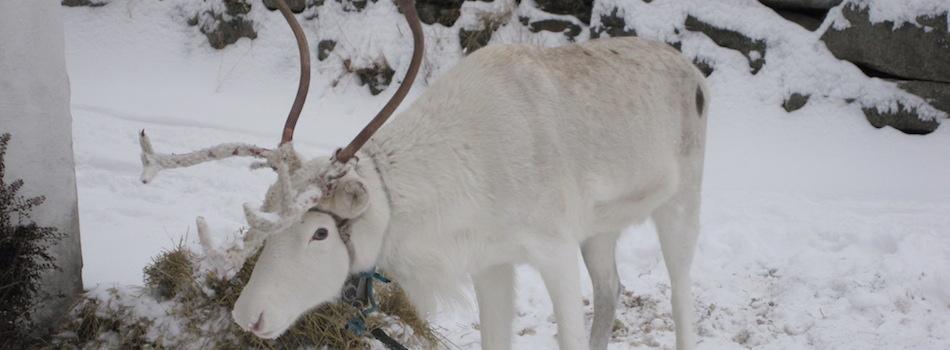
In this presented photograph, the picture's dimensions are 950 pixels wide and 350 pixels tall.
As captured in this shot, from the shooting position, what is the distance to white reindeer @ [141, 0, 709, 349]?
315 cm

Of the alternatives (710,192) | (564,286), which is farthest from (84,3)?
(564,286)

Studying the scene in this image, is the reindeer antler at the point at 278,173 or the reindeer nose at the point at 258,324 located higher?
the reindeer antler at the point at 278,173

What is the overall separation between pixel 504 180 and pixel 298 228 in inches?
31.7

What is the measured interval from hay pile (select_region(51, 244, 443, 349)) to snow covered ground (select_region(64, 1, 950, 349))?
256 millimetres

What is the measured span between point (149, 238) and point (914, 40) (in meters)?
6.37

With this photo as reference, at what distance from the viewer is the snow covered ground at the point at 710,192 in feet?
17.4

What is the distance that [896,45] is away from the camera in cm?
834

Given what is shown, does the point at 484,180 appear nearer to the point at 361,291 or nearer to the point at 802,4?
the point at 361,291

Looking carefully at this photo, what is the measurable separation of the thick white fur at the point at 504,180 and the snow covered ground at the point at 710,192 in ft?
2.85

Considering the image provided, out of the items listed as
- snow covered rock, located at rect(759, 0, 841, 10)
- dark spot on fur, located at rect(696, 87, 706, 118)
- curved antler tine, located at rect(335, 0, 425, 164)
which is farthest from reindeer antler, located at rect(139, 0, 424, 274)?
snow covered rock, located at rect(759, 0, 841, 10)

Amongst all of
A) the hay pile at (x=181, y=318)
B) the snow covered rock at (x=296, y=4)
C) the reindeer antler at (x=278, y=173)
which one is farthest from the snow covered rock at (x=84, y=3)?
the reindeer antler at (x=278, y=173)

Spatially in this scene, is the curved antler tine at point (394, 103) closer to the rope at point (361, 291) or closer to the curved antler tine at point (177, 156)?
the curved antler tine at point (177, 156)

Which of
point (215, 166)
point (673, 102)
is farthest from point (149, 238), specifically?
point (673, 102)

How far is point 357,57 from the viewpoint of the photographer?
9.30 meters
